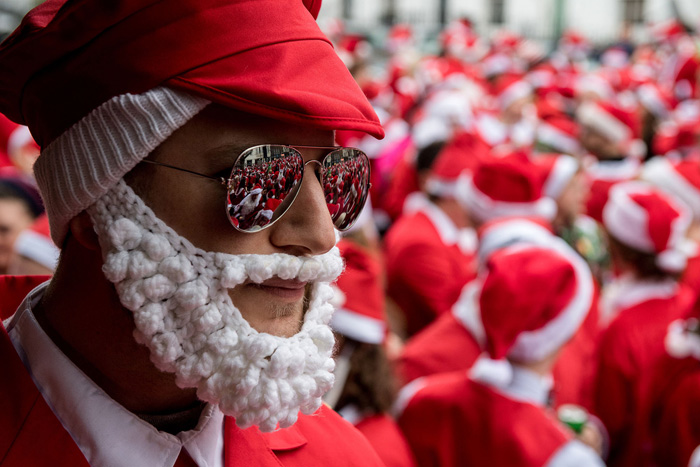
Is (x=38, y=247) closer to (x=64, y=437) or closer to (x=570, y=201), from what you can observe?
(x=64, y=437)

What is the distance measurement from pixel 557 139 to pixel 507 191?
3.01 meters

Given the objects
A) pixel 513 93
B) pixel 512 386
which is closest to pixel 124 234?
pixel 512 386

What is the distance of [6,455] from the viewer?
54.9 inches

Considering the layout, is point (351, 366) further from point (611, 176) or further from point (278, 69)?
point (611, 176)

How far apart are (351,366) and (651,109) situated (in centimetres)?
1048

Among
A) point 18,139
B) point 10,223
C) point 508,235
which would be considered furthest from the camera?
point 18,139

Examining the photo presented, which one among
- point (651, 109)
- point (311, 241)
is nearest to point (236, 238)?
point (311, 241)

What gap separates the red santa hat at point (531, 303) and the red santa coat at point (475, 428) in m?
0.24

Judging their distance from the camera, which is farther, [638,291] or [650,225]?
[650,225]

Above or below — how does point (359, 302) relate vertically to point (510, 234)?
above

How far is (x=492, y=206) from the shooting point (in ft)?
20.5

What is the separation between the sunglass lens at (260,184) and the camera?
57.8 inches

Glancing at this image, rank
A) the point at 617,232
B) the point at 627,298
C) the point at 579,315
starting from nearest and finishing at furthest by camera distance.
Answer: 1. the point at 579,315
2. the point at 627,298
3. the point at 617,232

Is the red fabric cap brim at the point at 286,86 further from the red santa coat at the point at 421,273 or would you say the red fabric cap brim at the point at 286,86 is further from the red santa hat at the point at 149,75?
the red santa coat at the point at 421,273
